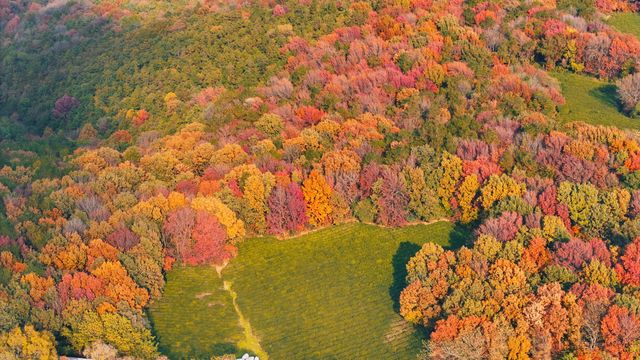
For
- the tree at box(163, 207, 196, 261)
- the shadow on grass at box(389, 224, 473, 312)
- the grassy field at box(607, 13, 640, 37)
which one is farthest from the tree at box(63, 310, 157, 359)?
the grassy field at box(607, 13, 640, 37)

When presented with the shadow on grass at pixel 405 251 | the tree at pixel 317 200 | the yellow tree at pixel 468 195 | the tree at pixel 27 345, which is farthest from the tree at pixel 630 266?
the tree at pixel 27 345

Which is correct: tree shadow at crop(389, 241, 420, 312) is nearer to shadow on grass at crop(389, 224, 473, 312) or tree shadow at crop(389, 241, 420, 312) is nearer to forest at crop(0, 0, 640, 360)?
shadow on grass at crop(389, 224, 473, 312)

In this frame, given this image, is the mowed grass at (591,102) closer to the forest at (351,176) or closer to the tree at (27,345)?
the forest at (351,176)

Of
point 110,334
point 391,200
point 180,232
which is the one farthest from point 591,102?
point 110,334

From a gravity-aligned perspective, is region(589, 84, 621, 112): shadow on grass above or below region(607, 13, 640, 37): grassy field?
below

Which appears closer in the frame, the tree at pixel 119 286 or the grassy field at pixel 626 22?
the tree at pixel 119 286

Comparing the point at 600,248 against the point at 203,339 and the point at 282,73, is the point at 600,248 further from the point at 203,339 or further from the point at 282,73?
the point at 282,73

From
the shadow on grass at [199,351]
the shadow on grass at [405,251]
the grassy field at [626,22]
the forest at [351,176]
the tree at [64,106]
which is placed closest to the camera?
the forest at [351,176]
